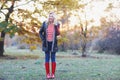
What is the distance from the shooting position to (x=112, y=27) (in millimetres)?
31250

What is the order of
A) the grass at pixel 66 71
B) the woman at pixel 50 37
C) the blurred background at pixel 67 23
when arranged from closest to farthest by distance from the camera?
the woman at pixel 50 37 < the grass at pixel 66 71 < the blurred background at pixel 67 23

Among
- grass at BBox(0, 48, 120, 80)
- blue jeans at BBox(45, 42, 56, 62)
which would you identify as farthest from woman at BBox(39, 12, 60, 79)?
grass at BBox(0, 48, 120, 80)

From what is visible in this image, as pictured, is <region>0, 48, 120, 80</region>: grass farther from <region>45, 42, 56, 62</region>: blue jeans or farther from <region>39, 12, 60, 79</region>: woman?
<region>39, 12, 60, 79</region>: woman

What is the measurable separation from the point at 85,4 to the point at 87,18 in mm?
1500

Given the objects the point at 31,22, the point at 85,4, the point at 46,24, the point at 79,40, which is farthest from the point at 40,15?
the point at 46,24

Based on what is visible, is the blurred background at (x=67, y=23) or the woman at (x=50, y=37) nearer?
the woman at (x=50, y=37)

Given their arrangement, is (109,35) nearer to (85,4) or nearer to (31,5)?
(85,4)

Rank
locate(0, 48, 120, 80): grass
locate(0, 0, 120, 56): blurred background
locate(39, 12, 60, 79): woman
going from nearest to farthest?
locate(39, 12, 60, 79): woman
locate(0, 48, 120, 80): grass
locate(0, 0, 120, 56): blurred background

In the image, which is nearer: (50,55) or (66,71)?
(50,55)

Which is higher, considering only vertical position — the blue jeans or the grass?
the blue jeans

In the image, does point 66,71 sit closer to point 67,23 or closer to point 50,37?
point 50,37

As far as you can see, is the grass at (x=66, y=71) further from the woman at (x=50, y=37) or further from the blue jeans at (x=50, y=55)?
the woman at (x=50, y=37)

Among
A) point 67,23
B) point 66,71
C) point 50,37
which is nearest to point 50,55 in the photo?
point 50,37

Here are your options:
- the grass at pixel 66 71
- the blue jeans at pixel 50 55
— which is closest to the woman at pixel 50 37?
the blue jeans at pixel 50 55
